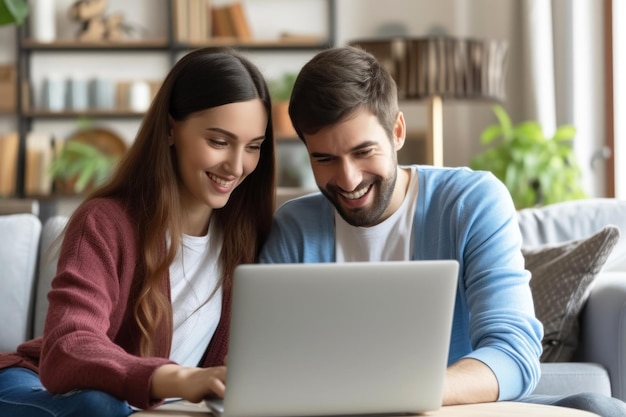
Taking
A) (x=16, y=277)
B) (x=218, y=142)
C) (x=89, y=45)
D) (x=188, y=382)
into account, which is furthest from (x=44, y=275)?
(x=89, y=45)

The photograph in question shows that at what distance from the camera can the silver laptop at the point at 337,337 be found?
1.36 metres

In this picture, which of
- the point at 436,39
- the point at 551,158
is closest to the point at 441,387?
the point at 436,39

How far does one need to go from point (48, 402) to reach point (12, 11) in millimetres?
1687

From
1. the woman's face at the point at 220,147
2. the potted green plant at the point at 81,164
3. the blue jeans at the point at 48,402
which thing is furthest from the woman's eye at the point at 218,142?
the potted green plant at the point at 81,164

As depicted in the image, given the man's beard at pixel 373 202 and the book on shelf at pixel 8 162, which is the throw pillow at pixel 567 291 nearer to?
the man's beard at pixel 373 202

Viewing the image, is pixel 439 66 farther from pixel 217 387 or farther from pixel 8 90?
pixel 217 387

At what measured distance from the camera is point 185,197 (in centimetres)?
209

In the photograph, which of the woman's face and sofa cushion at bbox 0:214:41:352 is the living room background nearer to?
sofa cushion at bbox 0:214:41:352

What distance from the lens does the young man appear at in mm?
1861

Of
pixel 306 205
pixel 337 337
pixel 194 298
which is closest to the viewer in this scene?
pixel 337 337

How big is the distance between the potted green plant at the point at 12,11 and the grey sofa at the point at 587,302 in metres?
0.57

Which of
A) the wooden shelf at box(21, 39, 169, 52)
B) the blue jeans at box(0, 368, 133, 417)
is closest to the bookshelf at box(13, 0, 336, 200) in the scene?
the wooden shelf at box(21, 39, 169, 52)

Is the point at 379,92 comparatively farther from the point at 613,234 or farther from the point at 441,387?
the point at 613,234

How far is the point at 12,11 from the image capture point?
3.02m
